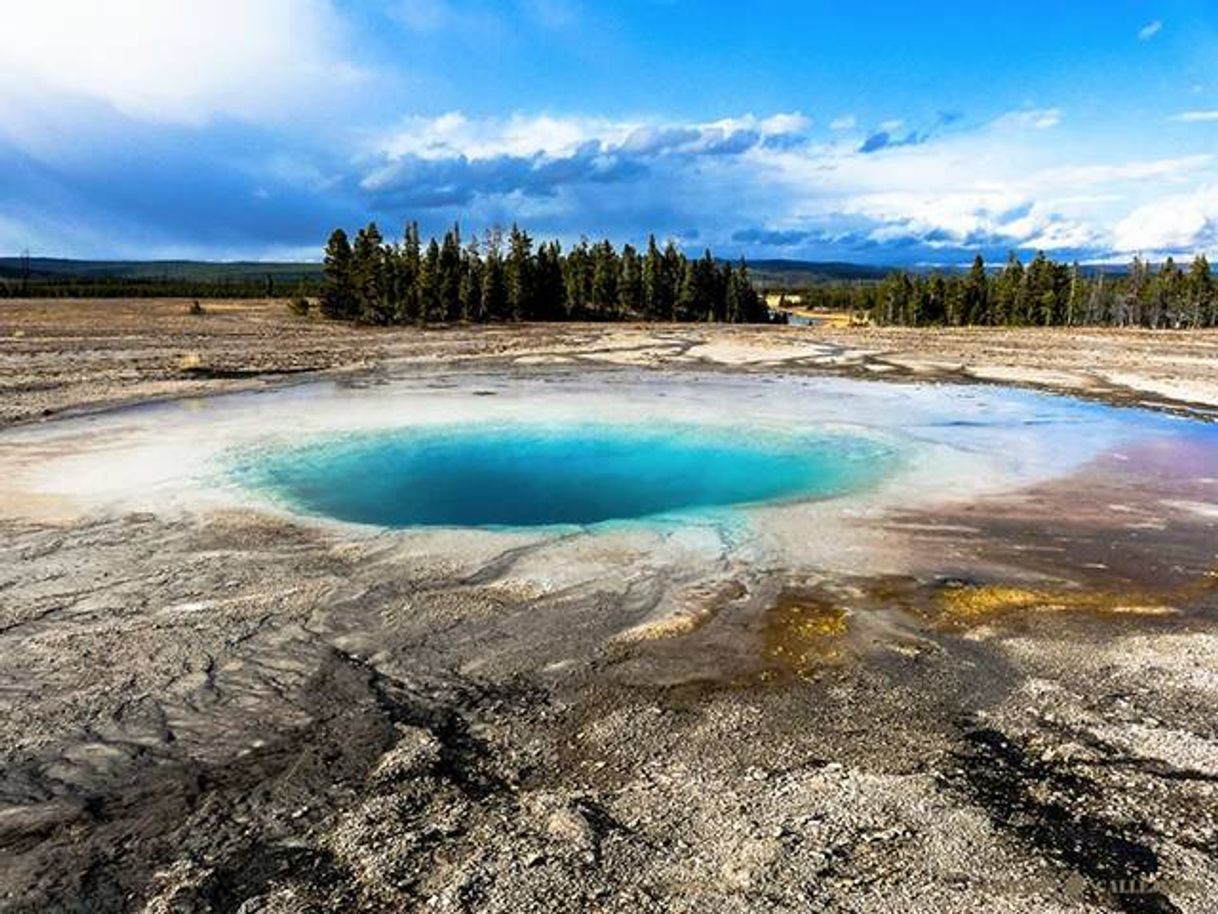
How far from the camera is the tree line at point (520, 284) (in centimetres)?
6222

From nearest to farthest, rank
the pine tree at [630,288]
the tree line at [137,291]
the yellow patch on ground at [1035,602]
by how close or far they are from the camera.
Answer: the yellow patch on ground at [1035,602]
the pine tree at [630,288]
the tree line at [137,291]

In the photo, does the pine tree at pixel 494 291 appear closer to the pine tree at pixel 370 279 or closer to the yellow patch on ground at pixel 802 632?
the pine tree at pixel 370 279

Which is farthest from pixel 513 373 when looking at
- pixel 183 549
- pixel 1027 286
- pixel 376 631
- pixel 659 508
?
pixel 1027 286

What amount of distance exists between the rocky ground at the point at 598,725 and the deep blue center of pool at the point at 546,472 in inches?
89.9

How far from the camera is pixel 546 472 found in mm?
15438

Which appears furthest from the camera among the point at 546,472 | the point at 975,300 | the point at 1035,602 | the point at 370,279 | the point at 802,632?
the point at 975,300

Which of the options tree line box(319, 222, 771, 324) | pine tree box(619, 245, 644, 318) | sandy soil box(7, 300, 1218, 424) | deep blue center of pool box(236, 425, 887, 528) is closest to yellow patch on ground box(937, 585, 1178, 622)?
deep blue center of pool box(236, 425, 887, 528)

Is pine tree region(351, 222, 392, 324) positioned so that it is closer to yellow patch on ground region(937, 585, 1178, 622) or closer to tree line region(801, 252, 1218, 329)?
tree line region(801, 252, 1218, 329)

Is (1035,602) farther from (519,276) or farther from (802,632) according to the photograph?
(519,276)

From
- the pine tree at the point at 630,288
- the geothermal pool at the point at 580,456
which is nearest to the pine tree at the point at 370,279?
the pine tree at the point at 630,288

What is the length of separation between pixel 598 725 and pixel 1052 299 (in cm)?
8577

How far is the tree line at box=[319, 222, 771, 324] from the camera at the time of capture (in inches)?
2450

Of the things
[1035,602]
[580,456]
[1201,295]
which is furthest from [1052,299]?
[1035,602]

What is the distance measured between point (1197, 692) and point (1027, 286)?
3285 inches
